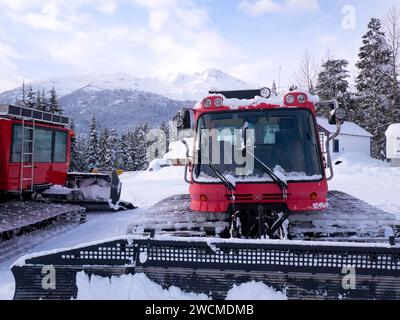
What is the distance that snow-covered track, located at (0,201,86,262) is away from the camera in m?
6.77

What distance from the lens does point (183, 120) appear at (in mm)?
5242

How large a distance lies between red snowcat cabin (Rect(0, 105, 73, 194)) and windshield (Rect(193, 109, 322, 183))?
5.16m

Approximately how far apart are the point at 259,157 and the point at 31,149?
6.33m

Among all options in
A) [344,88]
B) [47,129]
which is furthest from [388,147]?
[47,129]

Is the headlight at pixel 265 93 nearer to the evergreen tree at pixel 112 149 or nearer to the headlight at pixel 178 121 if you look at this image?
the headlight at pixel 178 121

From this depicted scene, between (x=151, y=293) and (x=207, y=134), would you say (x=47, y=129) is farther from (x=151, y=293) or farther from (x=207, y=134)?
(x=151, y=293)

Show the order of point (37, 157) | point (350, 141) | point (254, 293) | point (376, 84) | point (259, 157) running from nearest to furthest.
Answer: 1. point (254, 293)
2. point (259, 157)
3. point (37, 157)
4. point (350, 141)
5. point (376, 84)

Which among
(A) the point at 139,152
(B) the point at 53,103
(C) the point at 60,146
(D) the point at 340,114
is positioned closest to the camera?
(D) the point at 340,114

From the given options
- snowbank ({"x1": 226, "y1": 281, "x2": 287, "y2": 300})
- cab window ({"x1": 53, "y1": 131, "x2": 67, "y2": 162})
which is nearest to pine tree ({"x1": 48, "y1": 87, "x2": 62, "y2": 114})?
cab window ({"x1": 53, "y1": 131, "x2": 67, "y2": 162})

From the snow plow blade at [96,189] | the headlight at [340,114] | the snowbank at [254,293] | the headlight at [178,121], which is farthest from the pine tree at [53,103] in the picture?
the snowbank at [254,293]

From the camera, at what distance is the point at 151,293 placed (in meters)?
3.37

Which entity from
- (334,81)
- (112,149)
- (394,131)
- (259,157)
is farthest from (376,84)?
(259,157)

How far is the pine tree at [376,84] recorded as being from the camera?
43.0 metres

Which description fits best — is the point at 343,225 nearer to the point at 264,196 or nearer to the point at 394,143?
the point at 264,196
